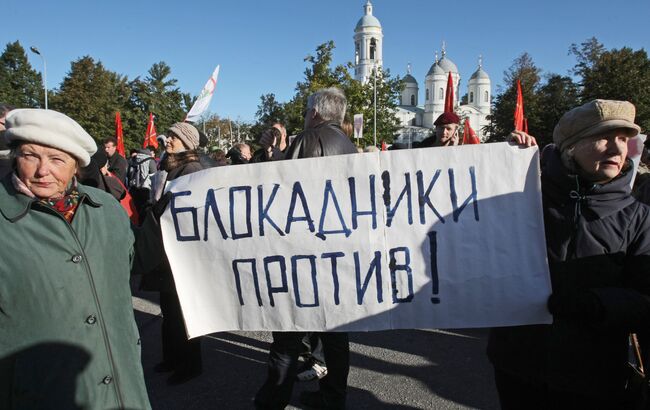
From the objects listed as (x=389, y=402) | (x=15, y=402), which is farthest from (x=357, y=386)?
(x=15, y=402)

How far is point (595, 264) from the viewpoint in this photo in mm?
1671

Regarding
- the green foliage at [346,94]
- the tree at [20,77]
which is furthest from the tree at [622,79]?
the tree at [20,77]

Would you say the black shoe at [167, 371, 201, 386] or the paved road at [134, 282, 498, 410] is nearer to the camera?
the paved road at [134, 282, 498, 410]

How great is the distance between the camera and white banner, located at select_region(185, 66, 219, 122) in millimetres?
4188

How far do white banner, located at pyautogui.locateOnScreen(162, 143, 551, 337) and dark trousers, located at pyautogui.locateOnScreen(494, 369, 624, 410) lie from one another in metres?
0.25

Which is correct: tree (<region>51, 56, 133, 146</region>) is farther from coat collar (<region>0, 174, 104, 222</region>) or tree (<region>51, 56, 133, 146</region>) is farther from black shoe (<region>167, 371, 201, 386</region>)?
coat collar (<region>0, 174, 104, 222</region>)

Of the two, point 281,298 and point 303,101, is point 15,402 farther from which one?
point 303,101

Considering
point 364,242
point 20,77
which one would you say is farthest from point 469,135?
point 20,77

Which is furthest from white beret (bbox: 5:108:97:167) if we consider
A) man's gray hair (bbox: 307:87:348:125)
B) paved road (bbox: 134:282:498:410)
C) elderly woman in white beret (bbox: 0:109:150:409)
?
paved road (bbox: 134:282:498:410)

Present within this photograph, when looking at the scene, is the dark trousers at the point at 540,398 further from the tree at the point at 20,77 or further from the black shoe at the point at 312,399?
the tree at the point at 20,77

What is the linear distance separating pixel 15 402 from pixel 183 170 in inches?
71.5

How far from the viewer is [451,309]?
2021mm

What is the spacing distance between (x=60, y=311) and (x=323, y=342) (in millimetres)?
1548

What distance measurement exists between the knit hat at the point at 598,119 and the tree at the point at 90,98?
43.3 m
